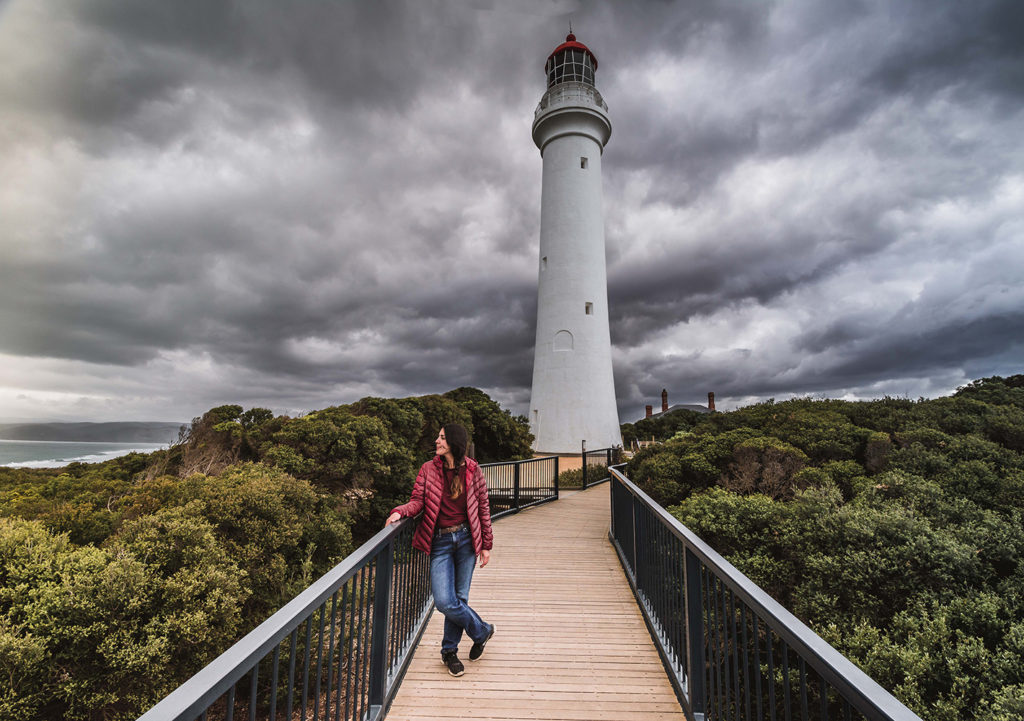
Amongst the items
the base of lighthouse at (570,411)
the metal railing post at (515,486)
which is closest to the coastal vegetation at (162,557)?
the metal railing post at (515,486)

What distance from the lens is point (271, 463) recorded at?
8.60 m

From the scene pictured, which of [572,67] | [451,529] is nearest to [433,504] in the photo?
[451,529]

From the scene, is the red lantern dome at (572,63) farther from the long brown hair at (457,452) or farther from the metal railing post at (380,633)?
the metal railing post at (380,633)

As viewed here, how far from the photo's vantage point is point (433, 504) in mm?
3562

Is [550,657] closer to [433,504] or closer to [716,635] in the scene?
[433,504]

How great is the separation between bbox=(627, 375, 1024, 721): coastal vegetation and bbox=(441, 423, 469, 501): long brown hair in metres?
3.28

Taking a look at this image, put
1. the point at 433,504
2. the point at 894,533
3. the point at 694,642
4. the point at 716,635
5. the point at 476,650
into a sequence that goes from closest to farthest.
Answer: the point at 716,635
the point at 694,642
the point at 433,504
the point at 476,650
the point at 894,533

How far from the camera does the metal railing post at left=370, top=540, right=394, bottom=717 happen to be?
3.05 meters

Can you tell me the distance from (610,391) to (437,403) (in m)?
9.57

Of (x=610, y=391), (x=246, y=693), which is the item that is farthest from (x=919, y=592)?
(x=610, y=391)

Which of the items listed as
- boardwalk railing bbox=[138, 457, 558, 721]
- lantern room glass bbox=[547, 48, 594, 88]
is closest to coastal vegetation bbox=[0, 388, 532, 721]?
boardwalk railing bbox=[138, 457, 558, 721]

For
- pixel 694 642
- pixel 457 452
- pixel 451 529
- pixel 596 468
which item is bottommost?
pixel 694 642

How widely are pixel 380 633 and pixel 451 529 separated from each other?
2.67 ft

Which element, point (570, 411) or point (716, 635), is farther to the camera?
point (570, 411)
